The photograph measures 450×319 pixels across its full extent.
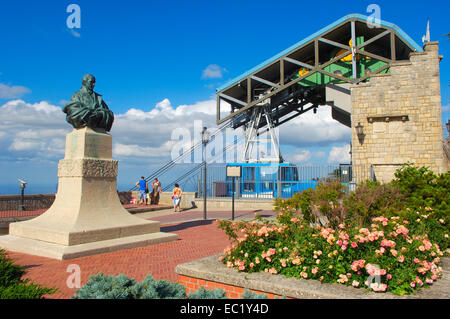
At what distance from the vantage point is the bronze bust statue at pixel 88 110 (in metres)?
9.03

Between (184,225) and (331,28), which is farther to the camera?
(331,28)

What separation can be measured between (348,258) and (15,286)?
3573 mm

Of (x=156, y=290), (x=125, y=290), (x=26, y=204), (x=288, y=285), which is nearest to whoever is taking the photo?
(x=125, y=290)

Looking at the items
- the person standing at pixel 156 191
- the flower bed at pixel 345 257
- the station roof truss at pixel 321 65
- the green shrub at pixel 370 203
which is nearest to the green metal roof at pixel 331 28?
the station roof truss at pixel 321 65

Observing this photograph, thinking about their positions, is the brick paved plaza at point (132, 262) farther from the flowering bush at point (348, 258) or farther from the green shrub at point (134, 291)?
the green shrub at point (134, 291)

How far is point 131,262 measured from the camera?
7008mm

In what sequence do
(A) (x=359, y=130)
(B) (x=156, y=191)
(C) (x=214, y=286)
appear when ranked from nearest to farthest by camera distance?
(C) (x=214, y=286), (A) (x=359, y=130), (B) (x=156, y=191)

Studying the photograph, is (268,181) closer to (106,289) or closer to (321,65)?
(321,65)

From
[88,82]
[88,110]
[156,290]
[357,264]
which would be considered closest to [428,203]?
[357,264]

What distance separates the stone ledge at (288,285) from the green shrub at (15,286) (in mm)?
1644

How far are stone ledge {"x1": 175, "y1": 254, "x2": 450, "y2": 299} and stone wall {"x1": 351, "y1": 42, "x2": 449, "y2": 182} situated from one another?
48.1 feet
